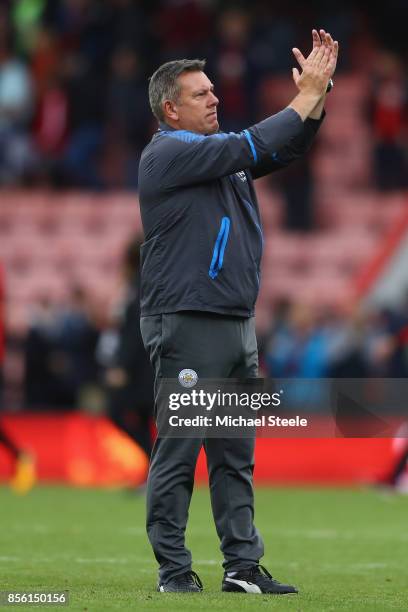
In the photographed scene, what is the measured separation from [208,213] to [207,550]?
3070 millimetres

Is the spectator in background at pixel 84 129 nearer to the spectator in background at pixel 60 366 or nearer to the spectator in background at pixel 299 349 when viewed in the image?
the spectator in background at pixel 60 366

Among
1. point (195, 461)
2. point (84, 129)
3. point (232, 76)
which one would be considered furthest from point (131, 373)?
point (84, 129)

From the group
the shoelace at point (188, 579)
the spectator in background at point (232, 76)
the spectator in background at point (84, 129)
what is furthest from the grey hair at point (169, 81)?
the spectator in background at point (84, 129)

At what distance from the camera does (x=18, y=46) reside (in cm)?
2416

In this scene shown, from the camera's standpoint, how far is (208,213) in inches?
287

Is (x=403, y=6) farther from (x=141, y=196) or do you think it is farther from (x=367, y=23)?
(x=141, y=196)

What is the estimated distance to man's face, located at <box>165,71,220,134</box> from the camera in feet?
24.2

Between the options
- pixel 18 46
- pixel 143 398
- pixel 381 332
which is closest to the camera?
pixel 143 398

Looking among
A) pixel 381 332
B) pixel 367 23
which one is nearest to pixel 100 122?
pixel 367 23

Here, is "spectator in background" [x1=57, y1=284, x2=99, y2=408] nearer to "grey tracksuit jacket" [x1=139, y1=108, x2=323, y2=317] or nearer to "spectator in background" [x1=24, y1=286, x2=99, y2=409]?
"spectator in background" [x1=24, y1=286, x2=99, y2=409]

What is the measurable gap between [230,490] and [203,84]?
1.79 m

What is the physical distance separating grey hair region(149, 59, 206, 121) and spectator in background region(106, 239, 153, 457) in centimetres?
618

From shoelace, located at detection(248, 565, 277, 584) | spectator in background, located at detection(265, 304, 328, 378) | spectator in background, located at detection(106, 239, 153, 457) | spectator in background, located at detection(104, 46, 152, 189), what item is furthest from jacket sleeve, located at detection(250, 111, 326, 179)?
spectator in background, located at detection(104, 46, 152, 189)

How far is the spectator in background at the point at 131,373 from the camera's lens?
1374 cm
